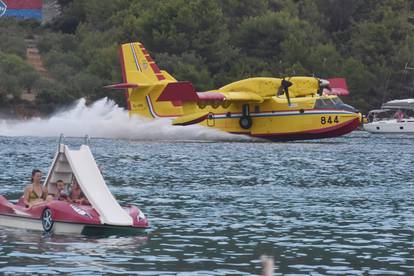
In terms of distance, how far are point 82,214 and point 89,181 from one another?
1.54 meters

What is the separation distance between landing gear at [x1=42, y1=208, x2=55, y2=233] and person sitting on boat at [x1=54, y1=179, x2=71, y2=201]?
0.65 meters

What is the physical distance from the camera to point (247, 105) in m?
71.9

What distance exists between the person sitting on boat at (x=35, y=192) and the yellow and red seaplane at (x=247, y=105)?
38.8 meters

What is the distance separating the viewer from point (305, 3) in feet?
451

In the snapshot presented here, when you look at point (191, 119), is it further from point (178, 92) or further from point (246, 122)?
point (246, 122)

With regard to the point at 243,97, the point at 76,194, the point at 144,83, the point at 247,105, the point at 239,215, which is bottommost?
the point at 239,215

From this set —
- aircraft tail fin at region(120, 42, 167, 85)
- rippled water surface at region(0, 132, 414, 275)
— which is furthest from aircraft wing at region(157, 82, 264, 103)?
rippled water surface at region(0, 132, 414, 275)

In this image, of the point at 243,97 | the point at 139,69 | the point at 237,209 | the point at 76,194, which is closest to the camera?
the point at 76,194

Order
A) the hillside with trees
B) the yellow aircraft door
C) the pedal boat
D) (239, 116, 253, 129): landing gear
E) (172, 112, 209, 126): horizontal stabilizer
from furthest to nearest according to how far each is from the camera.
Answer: the hillside with trees → the yellow aircraft door → (239, 116, 253, 129): landing gear → (172, 112, 209, 126): horizontal stabilizer → the pedal boat

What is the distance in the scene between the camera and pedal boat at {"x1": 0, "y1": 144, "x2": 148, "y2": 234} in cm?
2708

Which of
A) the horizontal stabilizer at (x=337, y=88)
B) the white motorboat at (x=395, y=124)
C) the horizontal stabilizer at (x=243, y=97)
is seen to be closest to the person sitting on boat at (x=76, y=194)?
the horizontal stabilizer at (x=243, y=97)

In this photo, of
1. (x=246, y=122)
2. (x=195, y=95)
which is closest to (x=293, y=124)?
(x=246, y=122)

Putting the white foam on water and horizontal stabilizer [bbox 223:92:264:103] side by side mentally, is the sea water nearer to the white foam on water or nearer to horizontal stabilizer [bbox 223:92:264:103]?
the white foam on water

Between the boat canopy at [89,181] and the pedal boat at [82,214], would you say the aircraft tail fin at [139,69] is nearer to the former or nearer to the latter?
the boat canopy at [89,181]
